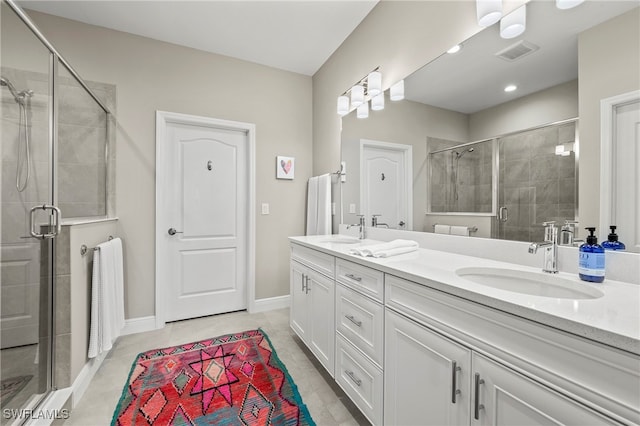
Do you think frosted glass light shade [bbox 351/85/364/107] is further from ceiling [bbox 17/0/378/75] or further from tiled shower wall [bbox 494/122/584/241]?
tiled shower wall [bbox 494/122/584/241]

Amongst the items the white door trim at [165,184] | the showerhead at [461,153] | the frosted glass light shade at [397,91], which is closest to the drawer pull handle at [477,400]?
the showerhead at [461,153]

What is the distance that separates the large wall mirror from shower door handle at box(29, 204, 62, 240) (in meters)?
2.04

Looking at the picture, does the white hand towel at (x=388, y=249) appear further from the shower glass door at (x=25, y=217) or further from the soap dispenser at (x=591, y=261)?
the shower glass door at (x=25, y=217)

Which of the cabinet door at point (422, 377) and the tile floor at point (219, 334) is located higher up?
the cabinet door at point (422, 377)

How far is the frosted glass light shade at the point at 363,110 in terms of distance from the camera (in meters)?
2.34

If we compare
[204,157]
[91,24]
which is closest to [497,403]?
[204,157]

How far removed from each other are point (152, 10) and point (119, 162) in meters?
1.32

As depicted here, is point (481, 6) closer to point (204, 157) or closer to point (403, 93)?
point (403, 93)

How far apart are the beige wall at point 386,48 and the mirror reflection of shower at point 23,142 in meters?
2.20

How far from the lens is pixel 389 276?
1.20 m

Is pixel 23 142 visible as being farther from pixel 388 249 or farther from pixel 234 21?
pixel 388 249

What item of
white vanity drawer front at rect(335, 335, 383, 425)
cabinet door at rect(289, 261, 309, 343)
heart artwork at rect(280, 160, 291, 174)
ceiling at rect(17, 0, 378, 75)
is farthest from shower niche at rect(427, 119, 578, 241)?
heart artwork at rect(280, 160, 291, 174)

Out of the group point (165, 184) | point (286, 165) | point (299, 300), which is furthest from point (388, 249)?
point (165, 184)

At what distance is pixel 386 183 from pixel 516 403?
1.53 metres
